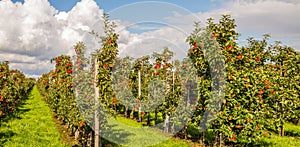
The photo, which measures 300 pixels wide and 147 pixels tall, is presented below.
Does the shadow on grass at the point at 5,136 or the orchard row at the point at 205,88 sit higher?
the orchard row at the point at 205,88

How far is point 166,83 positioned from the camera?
644 inches

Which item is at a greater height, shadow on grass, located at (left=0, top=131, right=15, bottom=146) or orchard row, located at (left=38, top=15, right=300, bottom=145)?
orchard row, located at (left=38, top=15, right=300, bottom=145)

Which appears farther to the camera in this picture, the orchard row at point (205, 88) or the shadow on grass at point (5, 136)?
the shadow on grass at point (5, 136)

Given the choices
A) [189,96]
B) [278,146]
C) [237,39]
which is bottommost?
[278,146]

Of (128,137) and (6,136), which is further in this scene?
(128,137)

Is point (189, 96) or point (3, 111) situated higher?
point (189, 96)

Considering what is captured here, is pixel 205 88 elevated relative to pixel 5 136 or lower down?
elevated

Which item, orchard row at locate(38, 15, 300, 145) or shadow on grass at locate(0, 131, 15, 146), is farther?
shadow on grass at locate(0, 131, 15, 146)

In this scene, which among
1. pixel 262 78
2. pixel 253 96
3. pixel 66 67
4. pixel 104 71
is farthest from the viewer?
pixel 66 67

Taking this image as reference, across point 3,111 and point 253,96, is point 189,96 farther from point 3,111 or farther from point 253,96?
point 3,111

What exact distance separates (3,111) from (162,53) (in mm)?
11820

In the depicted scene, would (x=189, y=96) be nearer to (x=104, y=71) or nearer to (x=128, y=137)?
(x=128, y=137)

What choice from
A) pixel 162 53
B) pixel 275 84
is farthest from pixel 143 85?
pixel 275 84

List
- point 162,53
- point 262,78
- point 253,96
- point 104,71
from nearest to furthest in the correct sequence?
1. point 104,71
2. point 253,96
3. point 262,78
4. point 162,53
